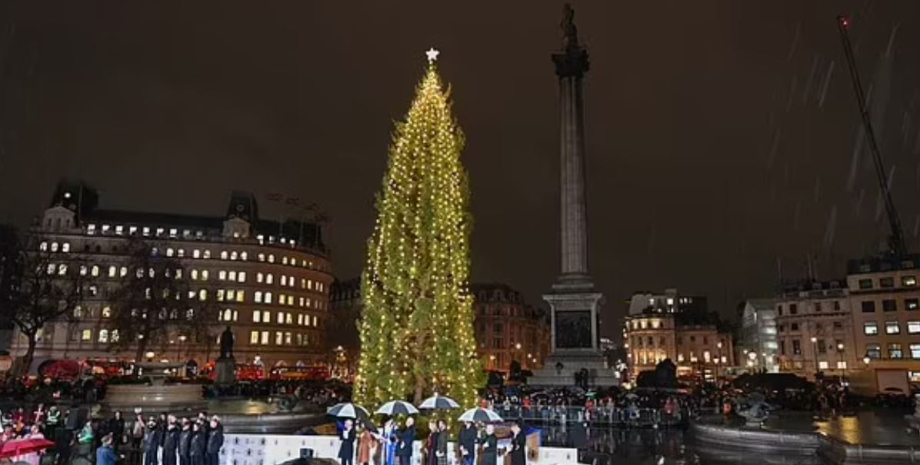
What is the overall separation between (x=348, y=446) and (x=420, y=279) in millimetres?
5572

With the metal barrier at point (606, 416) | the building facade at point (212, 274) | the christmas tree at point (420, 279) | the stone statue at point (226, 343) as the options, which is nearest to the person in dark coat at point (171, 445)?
the christmas tree at point (420, 279)

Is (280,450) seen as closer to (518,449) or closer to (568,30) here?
(518,449)

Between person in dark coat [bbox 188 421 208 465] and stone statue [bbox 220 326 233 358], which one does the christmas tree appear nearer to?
person in dark coat [bbox 188 421 208 465]

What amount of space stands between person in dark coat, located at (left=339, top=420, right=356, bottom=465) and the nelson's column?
109ft

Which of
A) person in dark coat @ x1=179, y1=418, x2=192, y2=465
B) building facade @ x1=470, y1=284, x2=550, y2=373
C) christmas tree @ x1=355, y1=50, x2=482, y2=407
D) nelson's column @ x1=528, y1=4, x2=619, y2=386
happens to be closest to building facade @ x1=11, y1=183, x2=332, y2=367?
building facade @ x1=470, y1=284, x2=550, y2=373

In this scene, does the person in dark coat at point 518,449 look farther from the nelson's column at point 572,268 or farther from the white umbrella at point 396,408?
the nelson's column at point 572,268

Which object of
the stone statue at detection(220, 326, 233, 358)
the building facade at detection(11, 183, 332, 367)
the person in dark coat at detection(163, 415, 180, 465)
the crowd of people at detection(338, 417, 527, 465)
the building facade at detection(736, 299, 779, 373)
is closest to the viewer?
the crowd of people at detection(338, 417, 527, 465)

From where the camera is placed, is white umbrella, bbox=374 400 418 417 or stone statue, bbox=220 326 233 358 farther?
stone statue, bbox=220 326 233 358

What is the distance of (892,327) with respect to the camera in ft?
270

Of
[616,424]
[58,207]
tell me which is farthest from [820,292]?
[58,207]

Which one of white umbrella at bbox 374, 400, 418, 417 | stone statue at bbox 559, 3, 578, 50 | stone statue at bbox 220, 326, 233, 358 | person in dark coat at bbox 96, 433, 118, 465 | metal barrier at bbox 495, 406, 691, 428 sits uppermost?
stone statue at bbox 559, 3, 578, 50

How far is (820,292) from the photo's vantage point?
93250 mm

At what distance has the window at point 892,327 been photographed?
81750 millimetres

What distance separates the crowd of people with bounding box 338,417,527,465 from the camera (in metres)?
16.5
